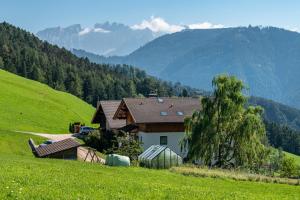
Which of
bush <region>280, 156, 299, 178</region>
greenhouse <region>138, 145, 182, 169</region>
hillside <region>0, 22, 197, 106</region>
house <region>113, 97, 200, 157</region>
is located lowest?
bush <region>280, 156, 299, 178</region>

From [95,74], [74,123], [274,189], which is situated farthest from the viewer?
[95,74]

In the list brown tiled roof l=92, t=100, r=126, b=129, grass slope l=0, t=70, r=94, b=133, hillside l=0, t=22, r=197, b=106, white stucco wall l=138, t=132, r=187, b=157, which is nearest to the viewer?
white stucco wall l=138, t=132, r=187, b=157

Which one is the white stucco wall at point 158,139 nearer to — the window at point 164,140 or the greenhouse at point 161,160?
the window at point 164,140

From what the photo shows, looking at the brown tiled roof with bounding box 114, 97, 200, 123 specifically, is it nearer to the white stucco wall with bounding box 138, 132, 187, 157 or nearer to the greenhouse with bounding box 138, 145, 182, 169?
the white stucco wall with bounding box 138, 132, 187, 157

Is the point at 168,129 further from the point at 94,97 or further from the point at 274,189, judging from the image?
the point at 94,97

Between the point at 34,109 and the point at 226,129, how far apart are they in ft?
158

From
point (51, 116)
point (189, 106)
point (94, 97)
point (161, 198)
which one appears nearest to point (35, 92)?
point (51, 116)

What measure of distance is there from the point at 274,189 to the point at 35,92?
83861 millimetres

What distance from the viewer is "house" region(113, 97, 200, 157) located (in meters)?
63.3

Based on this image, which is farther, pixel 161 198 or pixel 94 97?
pixel 94 97

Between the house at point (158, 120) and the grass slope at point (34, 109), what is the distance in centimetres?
1777

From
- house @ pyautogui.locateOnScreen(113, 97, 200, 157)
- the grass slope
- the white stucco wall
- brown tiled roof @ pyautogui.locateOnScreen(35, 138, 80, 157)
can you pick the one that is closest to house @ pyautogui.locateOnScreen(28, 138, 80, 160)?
brown tiled roof @ pyautogui.locateOnScreen(35, 138, 80, 157)

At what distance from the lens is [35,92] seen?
103 metres

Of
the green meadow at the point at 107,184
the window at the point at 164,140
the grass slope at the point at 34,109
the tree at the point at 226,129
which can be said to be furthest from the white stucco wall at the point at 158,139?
the grass slope at the point at 34,109
